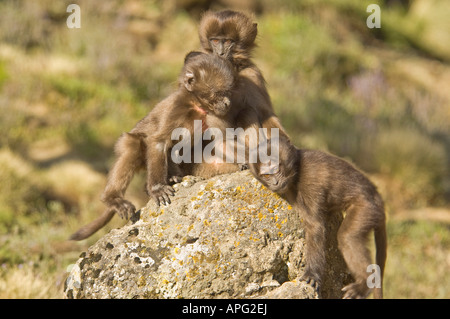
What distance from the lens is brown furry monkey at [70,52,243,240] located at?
556 centimetres

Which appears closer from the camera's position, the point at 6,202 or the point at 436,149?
the point at 6,202

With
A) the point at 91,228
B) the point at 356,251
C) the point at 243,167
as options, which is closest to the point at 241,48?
the point at 243,167

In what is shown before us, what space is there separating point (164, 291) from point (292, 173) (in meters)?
1.50

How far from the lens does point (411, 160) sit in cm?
1312

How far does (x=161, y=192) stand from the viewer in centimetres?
530

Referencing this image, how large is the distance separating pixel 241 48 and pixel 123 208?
6.68 ft

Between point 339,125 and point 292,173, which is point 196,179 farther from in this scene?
point 339,125

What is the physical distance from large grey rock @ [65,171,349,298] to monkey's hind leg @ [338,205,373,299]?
397mm

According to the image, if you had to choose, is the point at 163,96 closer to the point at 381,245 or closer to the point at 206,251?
the point at 381,245
